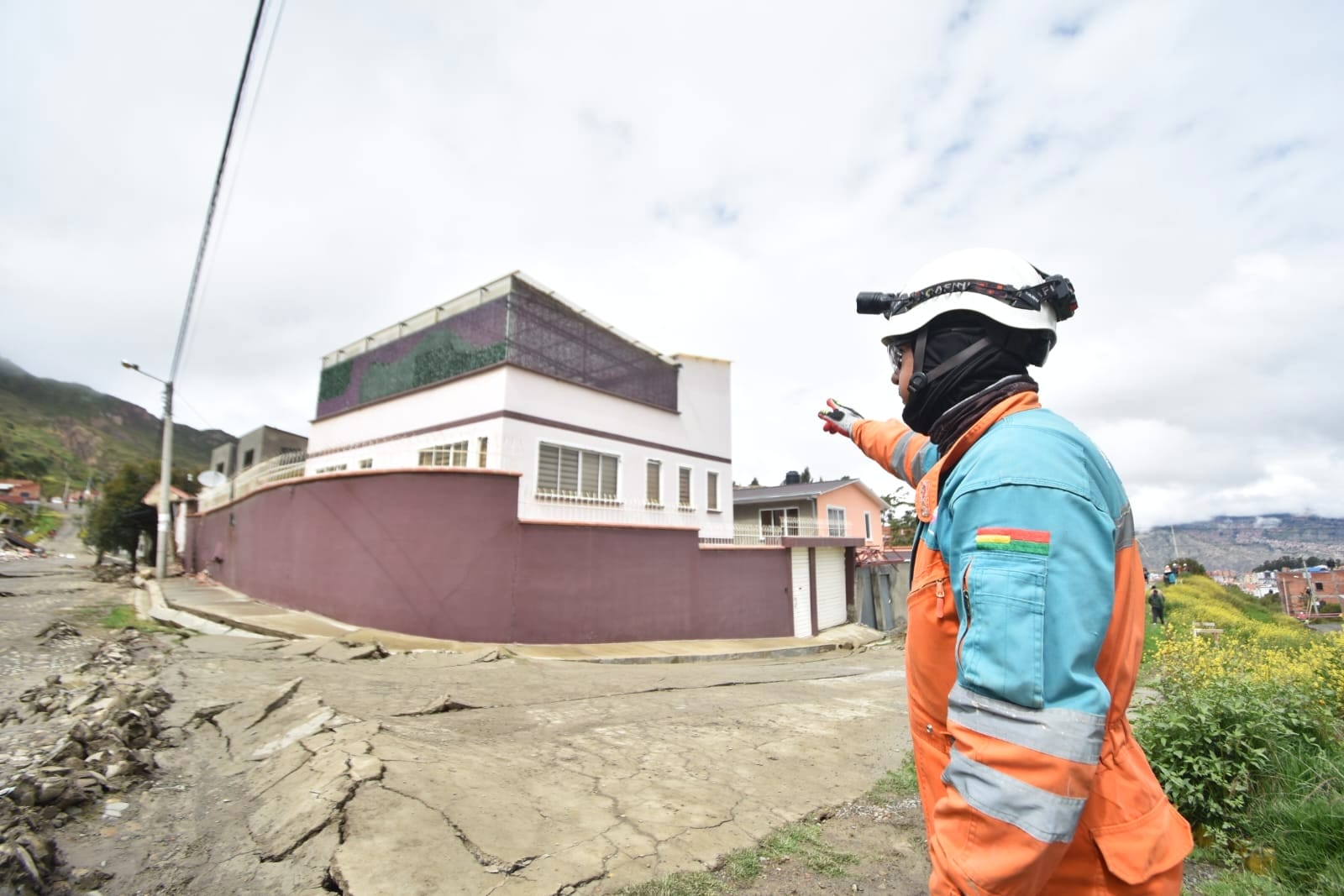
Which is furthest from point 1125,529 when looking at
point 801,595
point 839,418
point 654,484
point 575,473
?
point 801,595

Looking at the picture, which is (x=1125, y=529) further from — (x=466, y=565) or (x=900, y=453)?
(x=466, y=565)

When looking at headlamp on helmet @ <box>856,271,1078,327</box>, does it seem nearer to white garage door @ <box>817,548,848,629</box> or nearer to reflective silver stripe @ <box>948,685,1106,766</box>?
reflective silver stripe @ <box>948,685,1106,766</box>

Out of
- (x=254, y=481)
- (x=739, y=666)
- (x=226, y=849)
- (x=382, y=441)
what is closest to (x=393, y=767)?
(x=226, y=849)

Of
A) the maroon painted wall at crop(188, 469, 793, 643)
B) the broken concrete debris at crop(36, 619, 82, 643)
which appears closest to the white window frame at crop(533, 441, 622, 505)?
the maroon painted wall at crop(188, 469, 793, 643)

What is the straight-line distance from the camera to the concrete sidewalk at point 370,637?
10.2m

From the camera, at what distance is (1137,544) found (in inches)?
54.3

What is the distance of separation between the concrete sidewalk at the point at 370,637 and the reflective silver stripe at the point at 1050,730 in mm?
9683

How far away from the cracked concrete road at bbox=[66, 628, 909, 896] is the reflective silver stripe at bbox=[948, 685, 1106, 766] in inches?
89.5

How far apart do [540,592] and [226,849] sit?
8.60 meters

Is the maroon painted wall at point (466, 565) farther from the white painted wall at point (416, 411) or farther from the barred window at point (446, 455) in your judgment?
the white painted wall at point (416, 411)

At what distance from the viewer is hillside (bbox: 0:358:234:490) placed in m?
49.5

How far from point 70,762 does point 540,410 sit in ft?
35.6

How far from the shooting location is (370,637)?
10.1 m

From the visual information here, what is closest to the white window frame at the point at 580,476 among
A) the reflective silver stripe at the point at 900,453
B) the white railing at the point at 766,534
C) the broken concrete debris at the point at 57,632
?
the white railing at the point at 766,534
